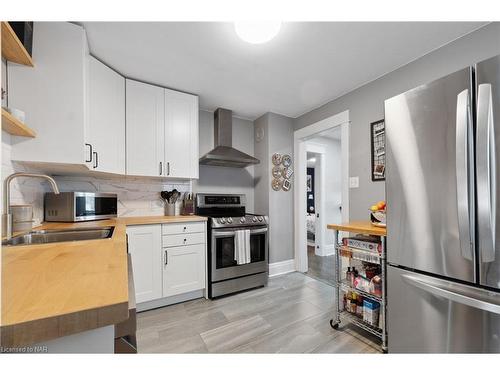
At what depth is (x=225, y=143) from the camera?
3.00 metres

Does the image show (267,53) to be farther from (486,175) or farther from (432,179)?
(486,175)

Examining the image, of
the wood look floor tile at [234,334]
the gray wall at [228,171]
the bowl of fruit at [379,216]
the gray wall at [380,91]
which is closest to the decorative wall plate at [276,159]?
the gray wall at [228,171]

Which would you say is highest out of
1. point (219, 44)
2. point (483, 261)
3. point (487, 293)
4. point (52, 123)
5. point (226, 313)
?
point (219, 44)

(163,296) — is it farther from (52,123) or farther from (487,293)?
(487,293)

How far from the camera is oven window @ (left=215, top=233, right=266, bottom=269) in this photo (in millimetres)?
2391

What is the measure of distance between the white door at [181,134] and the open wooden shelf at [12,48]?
117 centimetres

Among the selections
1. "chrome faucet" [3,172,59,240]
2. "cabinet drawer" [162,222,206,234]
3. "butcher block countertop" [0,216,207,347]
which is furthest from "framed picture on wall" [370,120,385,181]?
"chrome faucet" [3,172,59,240]

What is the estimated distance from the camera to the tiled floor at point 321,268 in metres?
2.97

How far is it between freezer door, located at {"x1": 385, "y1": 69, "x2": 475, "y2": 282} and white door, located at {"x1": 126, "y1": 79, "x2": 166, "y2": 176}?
7.17 ft

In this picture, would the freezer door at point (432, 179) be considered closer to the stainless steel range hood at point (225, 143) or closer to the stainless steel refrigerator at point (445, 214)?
the stainless steel refrigerator at point (445, 214)

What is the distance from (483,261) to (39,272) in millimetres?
1759

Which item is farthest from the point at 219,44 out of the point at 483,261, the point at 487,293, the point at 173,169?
the point at 487,293

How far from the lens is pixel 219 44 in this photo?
1717 millimetres

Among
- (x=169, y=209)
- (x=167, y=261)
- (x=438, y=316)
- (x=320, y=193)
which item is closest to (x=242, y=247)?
(x=167, y=261)
